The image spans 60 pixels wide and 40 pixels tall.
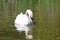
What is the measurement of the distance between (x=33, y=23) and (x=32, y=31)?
4.70 ft

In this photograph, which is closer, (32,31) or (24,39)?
(24,39)

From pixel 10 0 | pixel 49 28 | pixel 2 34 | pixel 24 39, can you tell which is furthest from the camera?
pixel 10 0

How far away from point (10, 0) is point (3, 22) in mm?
10934

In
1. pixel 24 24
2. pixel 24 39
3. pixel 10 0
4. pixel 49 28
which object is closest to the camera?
pixel 24 39

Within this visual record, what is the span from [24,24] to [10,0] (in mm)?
11318

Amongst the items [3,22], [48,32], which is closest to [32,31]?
[48,32]

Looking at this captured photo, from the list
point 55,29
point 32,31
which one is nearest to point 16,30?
point 32,31

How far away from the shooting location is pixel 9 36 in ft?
31.8

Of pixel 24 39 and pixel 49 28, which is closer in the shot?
pixel 24 39

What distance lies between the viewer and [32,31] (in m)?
10.4

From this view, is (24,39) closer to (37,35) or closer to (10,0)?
(37,35)

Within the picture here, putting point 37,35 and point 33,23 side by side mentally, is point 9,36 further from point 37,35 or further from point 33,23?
point 33,23

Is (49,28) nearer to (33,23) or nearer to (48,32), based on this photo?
(48,32)

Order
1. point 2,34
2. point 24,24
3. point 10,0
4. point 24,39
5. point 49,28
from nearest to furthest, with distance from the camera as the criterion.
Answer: point 24,39 → point 2,34 → point 49,28 → point 24,24 → point 10,0
